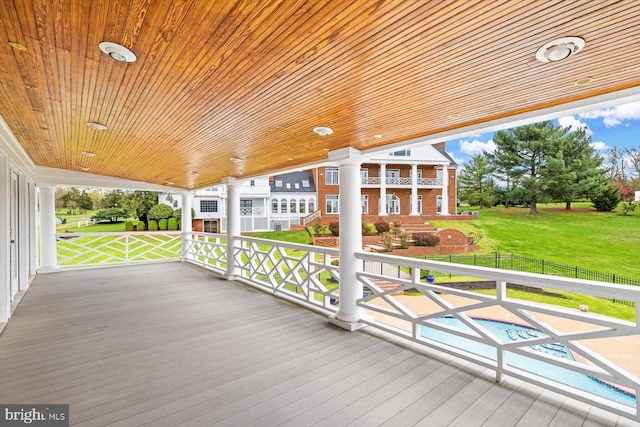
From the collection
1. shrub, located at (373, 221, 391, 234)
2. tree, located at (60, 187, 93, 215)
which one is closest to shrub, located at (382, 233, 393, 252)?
shrub, located at (373, 221, 391, 234)

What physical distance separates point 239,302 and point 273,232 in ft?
41.2

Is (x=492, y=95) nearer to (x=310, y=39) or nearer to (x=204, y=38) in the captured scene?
(x=310, y=39)

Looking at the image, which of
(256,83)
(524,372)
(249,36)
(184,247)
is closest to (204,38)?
(249,36)

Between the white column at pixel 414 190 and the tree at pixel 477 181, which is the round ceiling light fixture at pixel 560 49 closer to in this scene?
the tree at pixel 477 181

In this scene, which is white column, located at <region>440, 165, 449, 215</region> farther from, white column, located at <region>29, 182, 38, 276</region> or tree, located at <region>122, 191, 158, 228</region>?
tree, located at <region>122, 191, 158, 228</region>

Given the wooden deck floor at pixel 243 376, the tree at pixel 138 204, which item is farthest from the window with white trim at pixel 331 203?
the wooden deck floor at pixel 243 376

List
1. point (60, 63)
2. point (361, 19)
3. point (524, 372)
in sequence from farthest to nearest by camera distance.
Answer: point (524, 372) → point (60, 63) → point (361, 19)

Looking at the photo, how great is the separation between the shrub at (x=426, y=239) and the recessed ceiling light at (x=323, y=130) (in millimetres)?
9718

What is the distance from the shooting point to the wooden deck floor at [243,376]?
188 centimetres

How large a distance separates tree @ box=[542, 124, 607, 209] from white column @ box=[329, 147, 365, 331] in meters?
8.58

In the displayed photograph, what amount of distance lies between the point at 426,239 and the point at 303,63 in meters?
11.1

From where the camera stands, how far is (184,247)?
328 inches

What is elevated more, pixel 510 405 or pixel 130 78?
pixel 130 78

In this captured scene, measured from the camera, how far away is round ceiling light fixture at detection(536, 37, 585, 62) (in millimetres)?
1268
